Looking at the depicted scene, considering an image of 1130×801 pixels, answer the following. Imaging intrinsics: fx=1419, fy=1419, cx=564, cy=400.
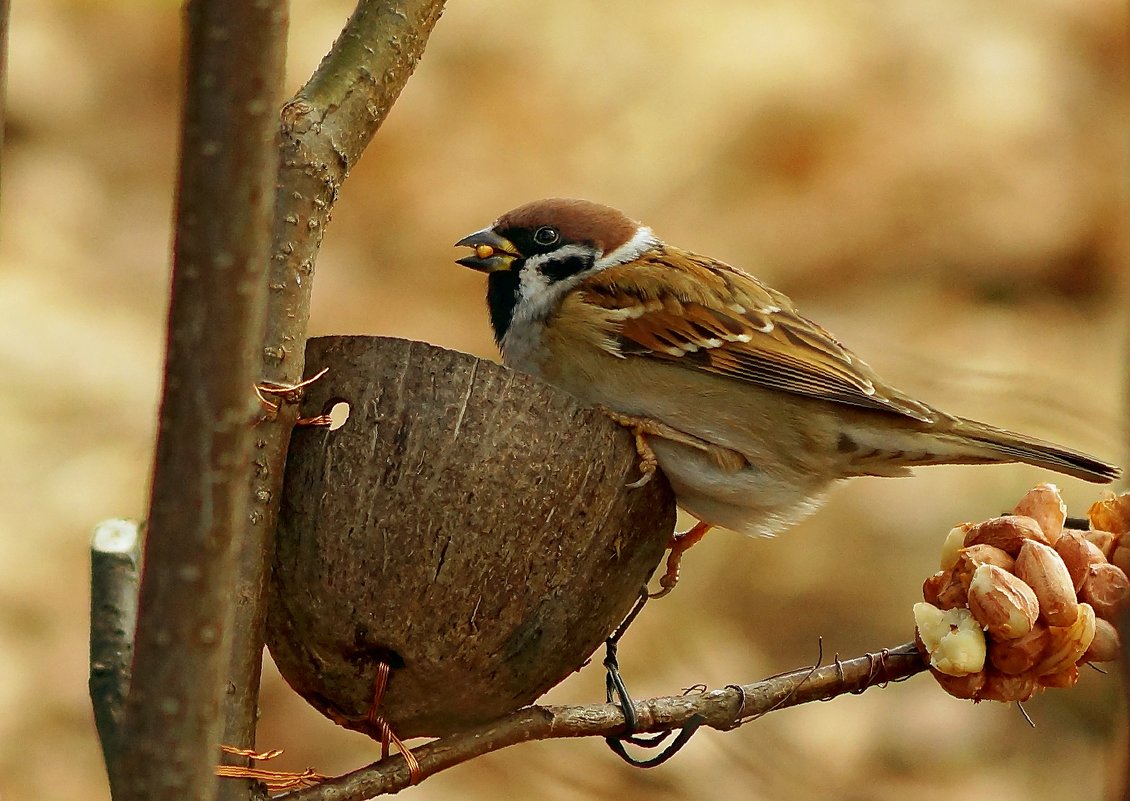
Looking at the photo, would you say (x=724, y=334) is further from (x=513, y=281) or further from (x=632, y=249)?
(x=513, y=281)

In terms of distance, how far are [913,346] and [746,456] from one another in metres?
3.22

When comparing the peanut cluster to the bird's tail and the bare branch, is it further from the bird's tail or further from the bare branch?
the bare branch

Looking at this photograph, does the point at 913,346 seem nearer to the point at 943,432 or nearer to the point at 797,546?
the point at 797,546

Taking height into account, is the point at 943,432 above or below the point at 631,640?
above

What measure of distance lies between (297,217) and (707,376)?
818 mm

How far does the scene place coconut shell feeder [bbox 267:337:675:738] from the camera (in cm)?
163

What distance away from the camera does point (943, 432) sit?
224cm

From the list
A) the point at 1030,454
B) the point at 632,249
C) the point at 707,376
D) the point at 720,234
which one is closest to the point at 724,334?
the point at 707,376

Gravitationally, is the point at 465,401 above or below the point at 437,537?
above

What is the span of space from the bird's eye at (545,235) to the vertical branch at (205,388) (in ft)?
4.15

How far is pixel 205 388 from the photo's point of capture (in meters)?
1.09

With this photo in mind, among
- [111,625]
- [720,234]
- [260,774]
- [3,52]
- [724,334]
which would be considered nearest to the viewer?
[3,52]

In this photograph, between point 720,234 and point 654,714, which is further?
point 720,234

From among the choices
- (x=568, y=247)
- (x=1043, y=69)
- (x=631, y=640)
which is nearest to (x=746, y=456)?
(x=568, y=247)
